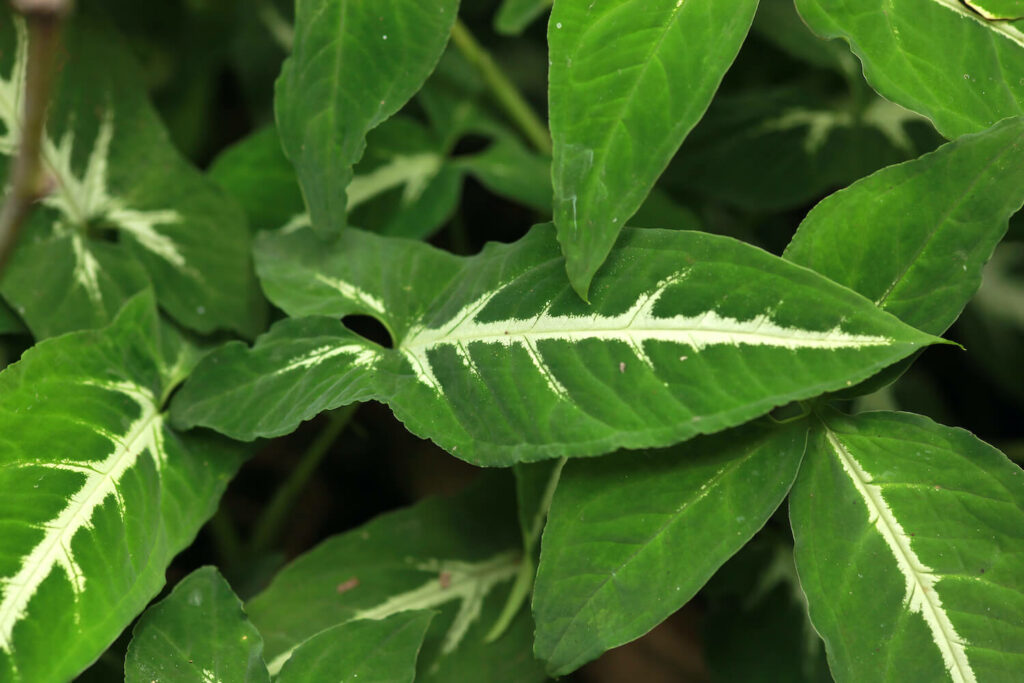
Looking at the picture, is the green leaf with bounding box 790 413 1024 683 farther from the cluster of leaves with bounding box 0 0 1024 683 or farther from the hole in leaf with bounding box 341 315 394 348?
the hole in leaf with bounding box 341 315 394 348

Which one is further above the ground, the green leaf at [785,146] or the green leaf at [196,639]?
the green leaf at [785,146]

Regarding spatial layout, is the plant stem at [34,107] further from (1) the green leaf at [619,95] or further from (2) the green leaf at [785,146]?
(2) the green leaf at [785,146]

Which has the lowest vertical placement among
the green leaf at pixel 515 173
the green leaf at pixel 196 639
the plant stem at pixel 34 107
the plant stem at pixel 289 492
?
the plant stem at pixel 289 492

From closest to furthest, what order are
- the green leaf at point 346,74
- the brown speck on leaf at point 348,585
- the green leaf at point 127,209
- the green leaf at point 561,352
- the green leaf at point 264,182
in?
the green leaf at point 561,352 → the green leaf at point 346,74 → the brown speck on leaf at point 348,585 → the green leaf at point 127,209 → the green leaf at point 264,182

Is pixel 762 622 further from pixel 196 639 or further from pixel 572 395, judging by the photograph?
pixel 196 639

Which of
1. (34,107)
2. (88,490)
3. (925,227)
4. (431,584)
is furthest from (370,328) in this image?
(34,107)

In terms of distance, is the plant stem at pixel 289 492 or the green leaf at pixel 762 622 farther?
the plant stem at pixel 289 492

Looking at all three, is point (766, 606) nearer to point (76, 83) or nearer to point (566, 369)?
point (566, 369)

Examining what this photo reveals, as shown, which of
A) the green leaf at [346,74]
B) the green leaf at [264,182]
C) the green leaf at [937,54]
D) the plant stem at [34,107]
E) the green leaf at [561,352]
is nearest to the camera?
the plant stem at [34,107]

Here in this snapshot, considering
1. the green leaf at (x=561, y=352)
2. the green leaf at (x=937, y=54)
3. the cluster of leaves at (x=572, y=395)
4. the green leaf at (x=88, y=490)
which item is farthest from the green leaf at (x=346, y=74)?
the green leaf at (x=937, y=54)
